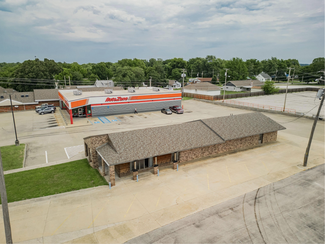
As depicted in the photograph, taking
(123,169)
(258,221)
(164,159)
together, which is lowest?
(258,221)

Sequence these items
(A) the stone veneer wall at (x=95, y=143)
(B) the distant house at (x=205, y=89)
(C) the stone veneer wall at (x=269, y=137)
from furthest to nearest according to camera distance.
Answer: (B) the distant house at (x=205, y=89)
(C) the stone veneer wall at (x=269, y=137)
(A) the stone veneer wall at (x=95, y=143)

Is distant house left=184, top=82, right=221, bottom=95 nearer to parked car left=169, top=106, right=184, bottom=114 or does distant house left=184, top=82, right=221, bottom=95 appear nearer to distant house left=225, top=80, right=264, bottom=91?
distant house left=225, top=80, right=264, bottom=91

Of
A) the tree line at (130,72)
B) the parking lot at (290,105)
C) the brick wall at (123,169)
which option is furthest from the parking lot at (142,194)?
the tree line at (130,72)

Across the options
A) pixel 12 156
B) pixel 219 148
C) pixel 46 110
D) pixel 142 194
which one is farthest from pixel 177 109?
pixel 142 194

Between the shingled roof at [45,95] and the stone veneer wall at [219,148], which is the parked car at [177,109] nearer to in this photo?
the stone veneer wall at [219,148]

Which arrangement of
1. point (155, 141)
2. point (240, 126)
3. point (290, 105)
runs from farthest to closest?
point (290, 105) → point (240, 126) → point (155, 141)

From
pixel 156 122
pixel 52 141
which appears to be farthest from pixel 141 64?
pixel 52 141

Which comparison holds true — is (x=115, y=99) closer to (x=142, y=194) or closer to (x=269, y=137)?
(x=269, y=137)
